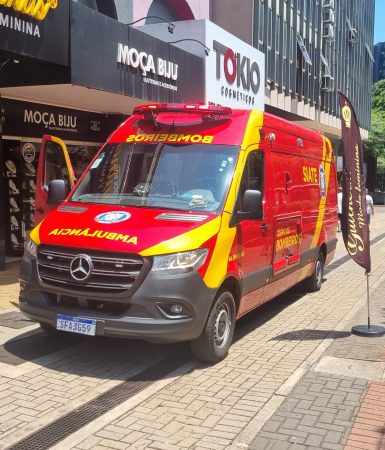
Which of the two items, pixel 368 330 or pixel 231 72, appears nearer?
pixel 368 330

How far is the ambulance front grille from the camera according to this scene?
4898mm

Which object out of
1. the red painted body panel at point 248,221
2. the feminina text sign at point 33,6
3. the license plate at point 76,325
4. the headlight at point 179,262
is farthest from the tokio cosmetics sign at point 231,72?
the license plate at point 76,325

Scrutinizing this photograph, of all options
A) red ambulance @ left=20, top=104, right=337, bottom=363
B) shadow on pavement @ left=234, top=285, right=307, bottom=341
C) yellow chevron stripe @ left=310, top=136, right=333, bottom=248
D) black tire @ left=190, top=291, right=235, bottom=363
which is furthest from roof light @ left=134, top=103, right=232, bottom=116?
yellow chevron stripe @ left=310, top=136, right=333, bottom=248

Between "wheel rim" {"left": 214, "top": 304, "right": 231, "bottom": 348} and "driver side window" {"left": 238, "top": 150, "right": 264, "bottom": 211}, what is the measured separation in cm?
106

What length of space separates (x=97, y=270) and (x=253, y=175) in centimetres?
222

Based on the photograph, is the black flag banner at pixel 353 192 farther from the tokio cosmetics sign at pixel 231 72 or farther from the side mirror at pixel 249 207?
the tokio cosmetics sign at pixel 231 72

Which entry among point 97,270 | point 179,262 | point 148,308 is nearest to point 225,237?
point 179,262

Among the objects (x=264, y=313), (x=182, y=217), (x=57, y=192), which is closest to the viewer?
(x=182, y=217)

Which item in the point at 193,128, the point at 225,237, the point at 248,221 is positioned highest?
the point at 193,128

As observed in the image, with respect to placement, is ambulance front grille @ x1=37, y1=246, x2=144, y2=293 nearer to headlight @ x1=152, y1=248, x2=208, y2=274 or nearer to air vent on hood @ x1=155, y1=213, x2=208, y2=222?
headlight @ x1=152, y1=248, x2=208, y2=274

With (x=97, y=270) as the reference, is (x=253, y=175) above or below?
above

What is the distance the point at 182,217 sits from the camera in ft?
17.6

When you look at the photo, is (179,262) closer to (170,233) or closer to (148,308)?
(170,233)

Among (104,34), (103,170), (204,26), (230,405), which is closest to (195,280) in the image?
(230,405)
